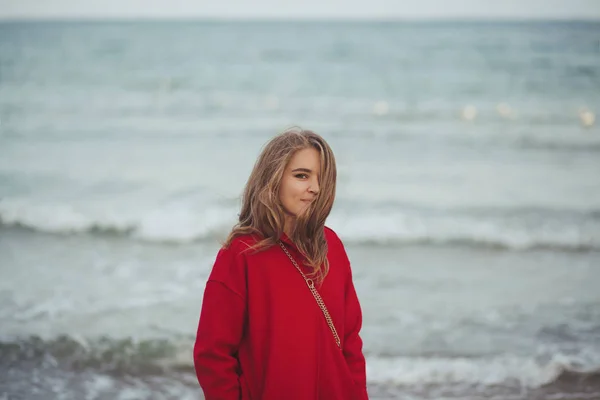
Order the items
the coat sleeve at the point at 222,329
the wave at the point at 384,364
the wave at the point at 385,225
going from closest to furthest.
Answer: the coat sleeve at the point at 222,329, the wave at the point at 384,364, the wave at the point at 385,225

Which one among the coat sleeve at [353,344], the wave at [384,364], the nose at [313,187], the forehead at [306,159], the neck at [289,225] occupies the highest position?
the forehead at [306,159]

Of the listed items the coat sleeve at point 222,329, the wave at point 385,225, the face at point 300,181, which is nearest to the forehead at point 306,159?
the face at point 300,181

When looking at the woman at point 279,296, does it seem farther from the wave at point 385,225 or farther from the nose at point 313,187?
the wave at point 385,225

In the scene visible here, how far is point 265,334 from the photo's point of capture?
5.66 feet

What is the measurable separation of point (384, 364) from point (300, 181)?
223cm

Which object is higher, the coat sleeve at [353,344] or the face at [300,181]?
the face at [300,181]

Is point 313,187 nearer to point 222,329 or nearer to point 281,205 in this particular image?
point 281,205

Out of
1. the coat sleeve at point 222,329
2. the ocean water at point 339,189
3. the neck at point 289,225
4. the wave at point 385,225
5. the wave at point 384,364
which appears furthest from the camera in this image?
the wave at point 385,225

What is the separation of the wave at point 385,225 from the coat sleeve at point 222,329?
4.42 meters

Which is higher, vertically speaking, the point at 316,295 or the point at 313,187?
the point at 313,187

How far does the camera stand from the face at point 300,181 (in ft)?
5.72

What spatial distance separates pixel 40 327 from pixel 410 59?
6246mm

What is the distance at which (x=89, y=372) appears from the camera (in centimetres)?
362

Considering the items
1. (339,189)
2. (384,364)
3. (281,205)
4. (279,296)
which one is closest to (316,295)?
(279,296)
